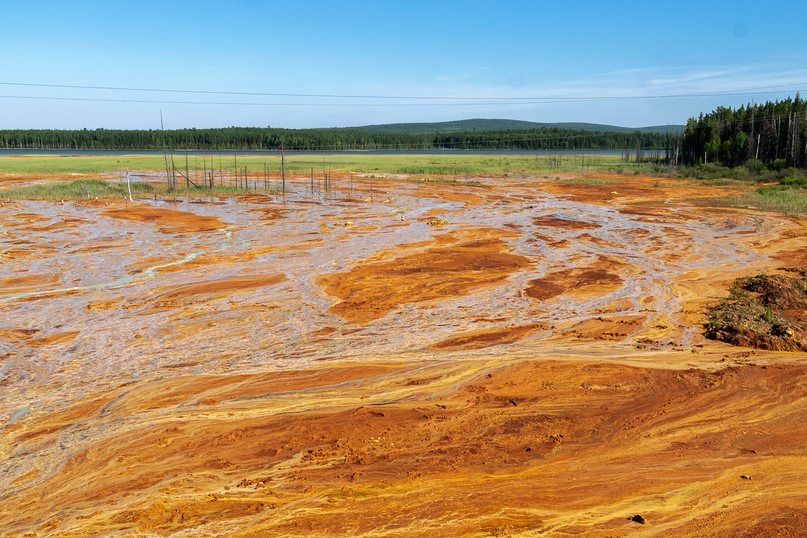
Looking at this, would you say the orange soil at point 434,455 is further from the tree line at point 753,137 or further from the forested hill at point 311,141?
the forested hill at point 311,141

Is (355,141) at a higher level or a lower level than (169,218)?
higher

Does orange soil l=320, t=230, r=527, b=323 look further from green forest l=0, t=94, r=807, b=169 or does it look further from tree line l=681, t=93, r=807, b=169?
green forest l=0, t=94, r=807, b=169

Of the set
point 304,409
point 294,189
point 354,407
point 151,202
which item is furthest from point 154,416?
point 294,189

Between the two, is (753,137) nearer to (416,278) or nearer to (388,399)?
(416,278)

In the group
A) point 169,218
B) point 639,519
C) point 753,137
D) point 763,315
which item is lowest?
point 639,519

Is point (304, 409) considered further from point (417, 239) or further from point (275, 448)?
point (417, 239)

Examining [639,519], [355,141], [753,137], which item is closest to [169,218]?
[639,519]

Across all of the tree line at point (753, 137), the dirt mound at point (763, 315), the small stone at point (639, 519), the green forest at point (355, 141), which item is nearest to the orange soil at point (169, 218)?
the dirt mound at point (763, 315)
